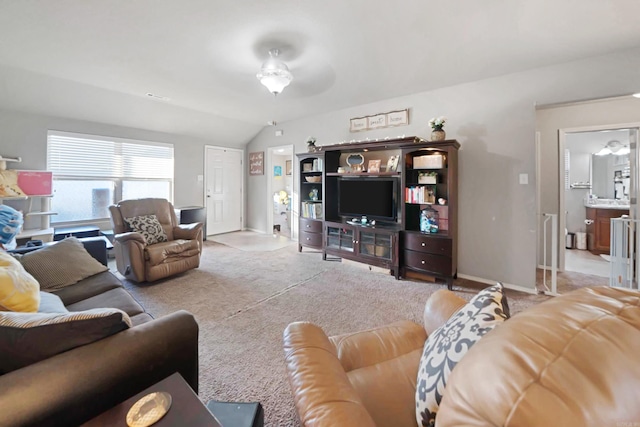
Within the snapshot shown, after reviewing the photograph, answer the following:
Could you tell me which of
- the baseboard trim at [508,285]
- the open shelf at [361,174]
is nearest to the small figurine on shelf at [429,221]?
A: the open shelf at [361,174]

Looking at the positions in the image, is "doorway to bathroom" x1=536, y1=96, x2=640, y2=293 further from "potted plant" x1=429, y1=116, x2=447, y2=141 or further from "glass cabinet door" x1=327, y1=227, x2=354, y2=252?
"glass cabinet door" x1=327, y1=227, x2=354, y2=252

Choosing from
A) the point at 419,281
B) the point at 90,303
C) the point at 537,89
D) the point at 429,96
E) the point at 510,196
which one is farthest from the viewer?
the point at 429,96

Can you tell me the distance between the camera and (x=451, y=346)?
2.50 feet

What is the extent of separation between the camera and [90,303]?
1.65 metres

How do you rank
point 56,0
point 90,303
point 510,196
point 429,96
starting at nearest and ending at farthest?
point 90,303
point 56,0
point 510,196
point 429,96

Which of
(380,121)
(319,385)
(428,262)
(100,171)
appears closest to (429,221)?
(428,262)

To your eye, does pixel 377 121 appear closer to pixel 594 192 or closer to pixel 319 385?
pixel 319 385

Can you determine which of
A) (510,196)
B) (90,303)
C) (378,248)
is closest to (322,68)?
(378,248)

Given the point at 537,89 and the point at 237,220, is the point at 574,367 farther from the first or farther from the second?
the point at 237,220

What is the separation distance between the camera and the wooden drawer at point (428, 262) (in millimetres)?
3068

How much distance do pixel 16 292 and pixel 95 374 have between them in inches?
27.1

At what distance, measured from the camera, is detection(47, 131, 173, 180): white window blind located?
4102 mm

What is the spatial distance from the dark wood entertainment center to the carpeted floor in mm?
264

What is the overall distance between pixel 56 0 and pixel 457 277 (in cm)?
472
